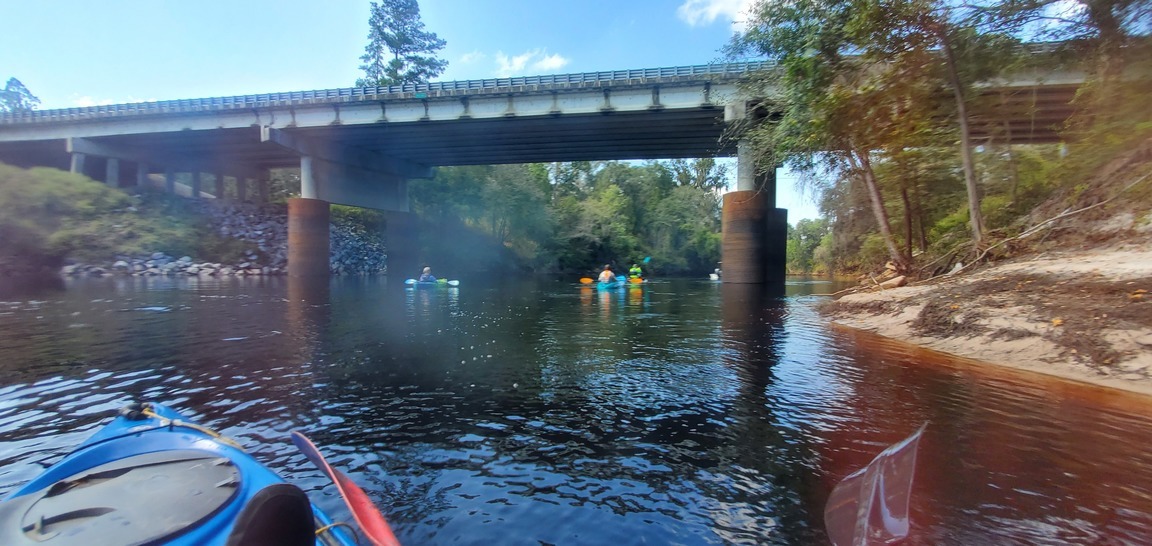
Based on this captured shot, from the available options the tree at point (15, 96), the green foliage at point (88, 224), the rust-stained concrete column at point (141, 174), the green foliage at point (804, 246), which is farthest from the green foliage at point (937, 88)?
the tree at point (15, 96)

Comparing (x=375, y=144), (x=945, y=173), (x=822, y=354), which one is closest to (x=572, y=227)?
(x=375, y=144)

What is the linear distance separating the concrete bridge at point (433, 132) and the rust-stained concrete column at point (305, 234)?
9cm

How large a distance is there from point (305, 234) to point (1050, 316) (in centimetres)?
4461

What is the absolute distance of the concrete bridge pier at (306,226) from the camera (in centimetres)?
4216

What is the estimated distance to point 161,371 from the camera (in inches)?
348

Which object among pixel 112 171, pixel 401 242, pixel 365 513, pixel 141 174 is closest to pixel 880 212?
pixel 365 513

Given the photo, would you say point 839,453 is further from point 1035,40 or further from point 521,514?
point 1035,40

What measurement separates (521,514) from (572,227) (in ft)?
200

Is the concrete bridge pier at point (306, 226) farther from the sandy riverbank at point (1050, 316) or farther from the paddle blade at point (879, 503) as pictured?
the paddle blade at point (879, 503)

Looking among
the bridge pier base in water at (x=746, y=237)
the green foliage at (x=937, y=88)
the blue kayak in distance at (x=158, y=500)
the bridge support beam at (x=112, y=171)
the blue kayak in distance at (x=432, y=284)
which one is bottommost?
the blue kayak in distance at (x=158, y=500)

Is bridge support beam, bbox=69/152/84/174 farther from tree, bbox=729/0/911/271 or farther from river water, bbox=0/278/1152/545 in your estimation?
tree, bbox=729/0/911/271

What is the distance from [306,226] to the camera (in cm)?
4225

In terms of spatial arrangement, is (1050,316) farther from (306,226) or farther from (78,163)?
(78,163)

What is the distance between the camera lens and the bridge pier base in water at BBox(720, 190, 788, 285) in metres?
34.9
